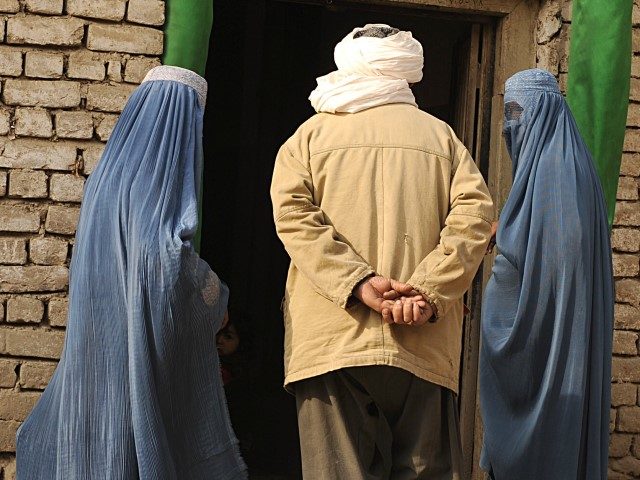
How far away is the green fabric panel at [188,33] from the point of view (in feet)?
14.1

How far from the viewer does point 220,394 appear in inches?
134

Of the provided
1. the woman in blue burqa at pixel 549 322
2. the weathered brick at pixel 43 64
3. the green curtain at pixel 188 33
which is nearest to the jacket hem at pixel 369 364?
the woman in blue burqa at pixel 549 322

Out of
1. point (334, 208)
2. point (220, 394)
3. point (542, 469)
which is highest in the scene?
point (334, 208)

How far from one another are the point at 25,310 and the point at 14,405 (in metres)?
0.38

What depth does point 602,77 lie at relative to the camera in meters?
4.67

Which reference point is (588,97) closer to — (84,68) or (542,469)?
(542,469)

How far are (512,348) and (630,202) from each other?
1385mm

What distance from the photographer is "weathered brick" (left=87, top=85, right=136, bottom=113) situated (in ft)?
14.3

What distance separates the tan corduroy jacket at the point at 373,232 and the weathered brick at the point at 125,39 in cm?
115

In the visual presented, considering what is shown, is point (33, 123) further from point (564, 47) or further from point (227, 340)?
point (564, 47)

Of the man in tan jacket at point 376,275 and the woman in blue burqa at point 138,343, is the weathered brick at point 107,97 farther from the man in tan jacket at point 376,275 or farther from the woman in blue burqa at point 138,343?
the man in tan jacket at point 376,275

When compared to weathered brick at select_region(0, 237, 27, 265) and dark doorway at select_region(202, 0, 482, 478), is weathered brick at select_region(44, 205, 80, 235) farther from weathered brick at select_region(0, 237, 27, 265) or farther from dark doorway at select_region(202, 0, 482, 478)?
dark doorway at select_region(202, 0, 482, 478)

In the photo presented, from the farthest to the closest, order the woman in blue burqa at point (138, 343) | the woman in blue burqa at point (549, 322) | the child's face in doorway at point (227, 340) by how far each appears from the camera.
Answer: the child's face in doorway at point (227, 340), the woman in blue burqa at point (549, 322), the woman in blue burqa at point (138, 343)

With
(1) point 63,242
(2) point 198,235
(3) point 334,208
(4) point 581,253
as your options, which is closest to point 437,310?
(3) point 334,208
